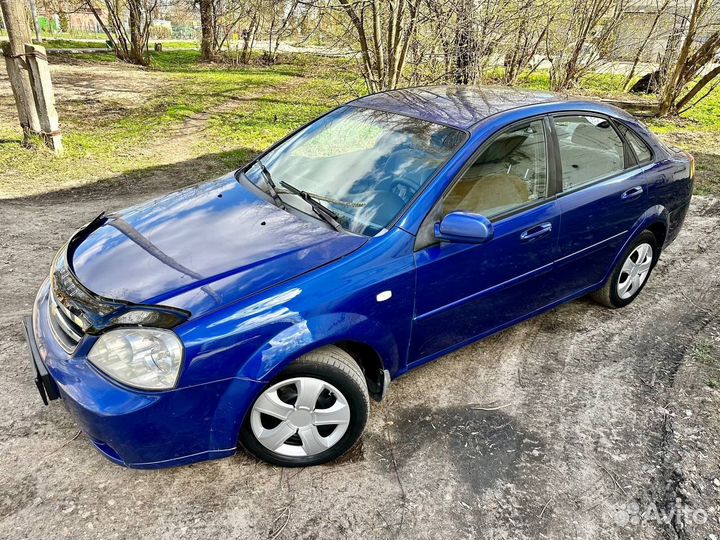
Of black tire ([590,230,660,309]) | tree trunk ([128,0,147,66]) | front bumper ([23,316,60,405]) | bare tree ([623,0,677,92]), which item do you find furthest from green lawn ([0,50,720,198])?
front bumper ([23,316,60,405])

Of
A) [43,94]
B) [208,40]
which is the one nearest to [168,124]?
[43,94]

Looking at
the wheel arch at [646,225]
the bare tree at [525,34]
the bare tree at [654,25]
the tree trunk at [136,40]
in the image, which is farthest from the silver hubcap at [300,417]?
the tree trunk at [136,40]

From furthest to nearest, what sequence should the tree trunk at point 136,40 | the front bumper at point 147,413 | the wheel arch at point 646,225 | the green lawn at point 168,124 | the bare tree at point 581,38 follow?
the tree trunk at point 136,40, the bare tree at point 581,38, the green lawn at point 168,124, the wheel arch at point 646,225, the front bumper at point 147,413

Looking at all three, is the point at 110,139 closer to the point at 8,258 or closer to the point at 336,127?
the point at 8,258

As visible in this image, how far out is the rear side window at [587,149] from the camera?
3412 mm

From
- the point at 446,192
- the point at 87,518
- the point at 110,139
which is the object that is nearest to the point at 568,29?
the point at 110,139

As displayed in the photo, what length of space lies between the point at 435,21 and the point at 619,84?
9767 millimetres

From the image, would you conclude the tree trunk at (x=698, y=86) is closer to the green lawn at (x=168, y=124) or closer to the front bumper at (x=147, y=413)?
the green lawn at (x=168, y=124)

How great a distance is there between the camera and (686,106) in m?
12.0

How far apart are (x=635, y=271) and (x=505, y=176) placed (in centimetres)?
176

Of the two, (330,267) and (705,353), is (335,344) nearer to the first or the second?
(330,267)

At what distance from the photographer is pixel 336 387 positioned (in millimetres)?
2543

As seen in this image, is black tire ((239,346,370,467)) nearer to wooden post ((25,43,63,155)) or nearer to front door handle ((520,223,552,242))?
front door handle ((520,223,552,242))

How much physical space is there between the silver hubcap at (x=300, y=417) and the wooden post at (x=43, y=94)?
6.73 metres
